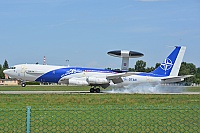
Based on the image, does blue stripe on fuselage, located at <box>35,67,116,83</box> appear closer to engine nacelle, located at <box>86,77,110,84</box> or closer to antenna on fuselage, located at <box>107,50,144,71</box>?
engine nacelle, located at <box>86,77,110,84</box>

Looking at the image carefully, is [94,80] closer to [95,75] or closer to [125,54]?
[95,75]

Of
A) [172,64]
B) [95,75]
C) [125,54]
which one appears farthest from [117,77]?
[172,64]

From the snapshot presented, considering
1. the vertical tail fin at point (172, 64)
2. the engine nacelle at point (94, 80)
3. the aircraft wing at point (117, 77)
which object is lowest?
the engine nacelle at point (94, 80)

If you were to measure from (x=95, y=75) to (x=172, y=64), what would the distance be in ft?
31.4

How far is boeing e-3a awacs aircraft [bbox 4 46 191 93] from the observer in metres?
48.3

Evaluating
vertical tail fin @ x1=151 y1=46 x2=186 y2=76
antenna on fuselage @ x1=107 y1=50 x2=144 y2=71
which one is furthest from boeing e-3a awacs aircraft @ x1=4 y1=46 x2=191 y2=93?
antenna on fuselage @ x1=107 y1=50 x2=144 y2=71

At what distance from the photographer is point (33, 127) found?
13039mm

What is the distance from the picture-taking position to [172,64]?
5188 cm

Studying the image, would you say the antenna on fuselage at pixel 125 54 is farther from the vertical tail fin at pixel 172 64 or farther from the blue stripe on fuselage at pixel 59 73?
the blue stripe on fuselage at pixel 59 73

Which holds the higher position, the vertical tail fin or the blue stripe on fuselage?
the vertical tail fin

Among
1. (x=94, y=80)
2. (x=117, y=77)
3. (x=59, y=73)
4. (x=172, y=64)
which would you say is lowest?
(x=94, y=80)

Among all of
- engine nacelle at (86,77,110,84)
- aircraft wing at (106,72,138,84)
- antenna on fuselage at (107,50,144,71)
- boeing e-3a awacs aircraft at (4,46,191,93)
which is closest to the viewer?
engine nacelle at (86,77,110,84)

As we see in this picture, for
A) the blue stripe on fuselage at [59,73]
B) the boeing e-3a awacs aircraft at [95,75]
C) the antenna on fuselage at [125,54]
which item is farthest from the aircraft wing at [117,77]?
the antenna on fuselage at [125,54]

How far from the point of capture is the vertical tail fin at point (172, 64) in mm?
51750
